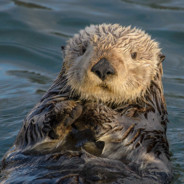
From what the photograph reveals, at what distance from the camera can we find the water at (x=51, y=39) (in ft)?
22.8

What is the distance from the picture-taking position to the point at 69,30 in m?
9.26

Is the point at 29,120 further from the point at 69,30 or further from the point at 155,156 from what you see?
the point at 69,30

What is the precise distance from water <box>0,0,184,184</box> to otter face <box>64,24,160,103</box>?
1.32m

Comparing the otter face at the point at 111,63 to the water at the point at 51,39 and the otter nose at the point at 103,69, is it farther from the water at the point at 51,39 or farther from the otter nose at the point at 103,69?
the water at the point at 51,39

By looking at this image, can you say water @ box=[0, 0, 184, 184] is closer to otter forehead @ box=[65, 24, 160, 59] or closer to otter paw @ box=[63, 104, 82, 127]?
otter forehead @ box=[65, 24, 160, 59]

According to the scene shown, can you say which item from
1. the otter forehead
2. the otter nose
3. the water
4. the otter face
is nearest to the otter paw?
the otter face

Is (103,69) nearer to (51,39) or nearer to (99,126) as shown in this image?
(99,126)

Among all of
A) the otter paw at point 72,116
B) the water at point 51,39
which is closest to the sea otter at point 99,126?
the otter paw at point 72,116

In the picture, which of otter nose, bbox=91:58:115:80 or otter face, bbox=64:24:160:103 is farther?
otter face, bbox=64:24:160:103

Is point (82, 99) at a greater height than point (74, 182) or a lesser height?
greater

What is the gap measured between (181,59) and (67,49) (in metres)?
3.58

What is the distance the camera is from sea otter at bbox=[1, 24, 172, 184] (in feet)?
13.8

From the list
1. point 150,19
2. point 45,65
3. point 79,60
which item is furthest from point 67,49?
point 150,19

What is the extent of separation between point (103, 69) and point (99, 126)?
0.51 meters
